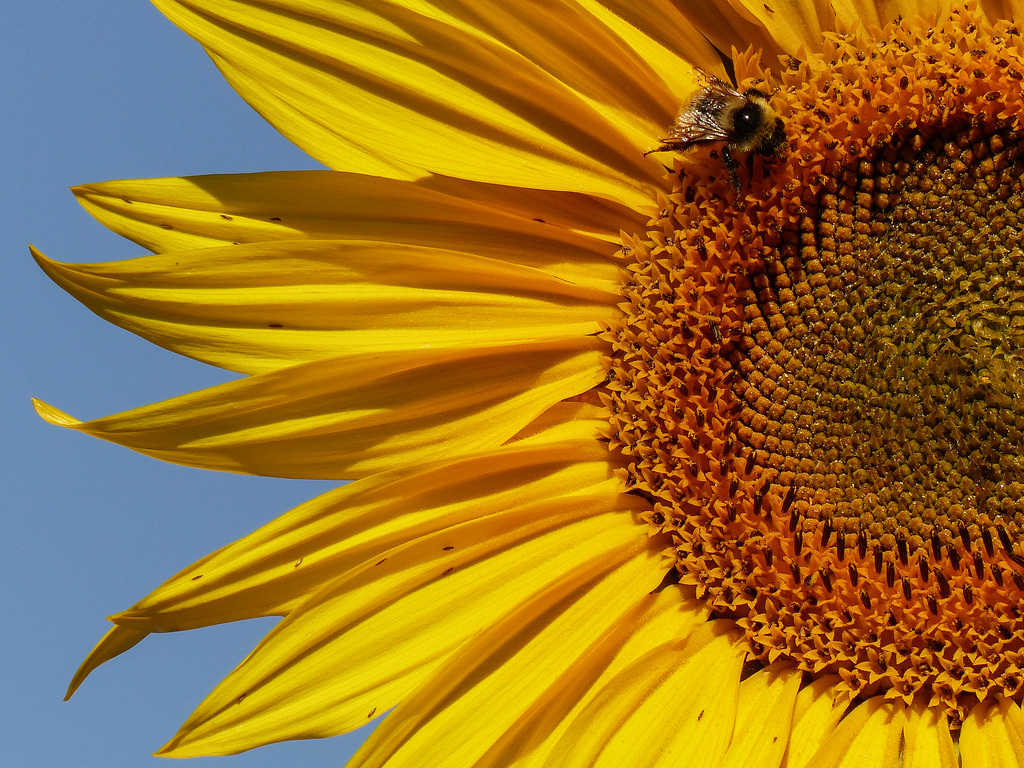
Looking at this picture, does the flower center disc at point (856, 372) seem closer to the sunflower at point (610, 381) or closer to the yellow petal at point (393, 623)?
the sunflower at point (610, 381)

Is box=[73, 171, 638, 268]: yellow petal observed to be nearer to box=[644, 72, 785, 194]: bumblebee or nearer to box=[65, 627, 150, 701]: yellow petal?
box=[644, 72, 785, 194]: bumblebee

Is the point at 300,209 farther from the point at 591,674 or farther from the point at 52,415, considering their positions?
the point at 591,674

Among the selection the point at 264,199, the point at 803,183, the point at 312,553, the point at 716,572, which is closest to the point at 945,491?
the point at 716,572

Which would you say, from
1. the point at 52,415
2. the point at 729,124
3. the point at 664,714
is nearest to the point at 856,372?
the point at 729,124

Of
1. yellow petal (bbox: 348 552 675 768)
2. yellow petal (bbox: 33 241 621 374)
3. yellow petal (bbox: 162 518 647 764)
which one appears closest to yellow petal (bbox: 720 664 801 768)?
yellow petal (bbox: 348 552 675 768)

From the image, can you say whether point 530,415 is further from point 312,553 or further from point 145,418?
point 145,418
